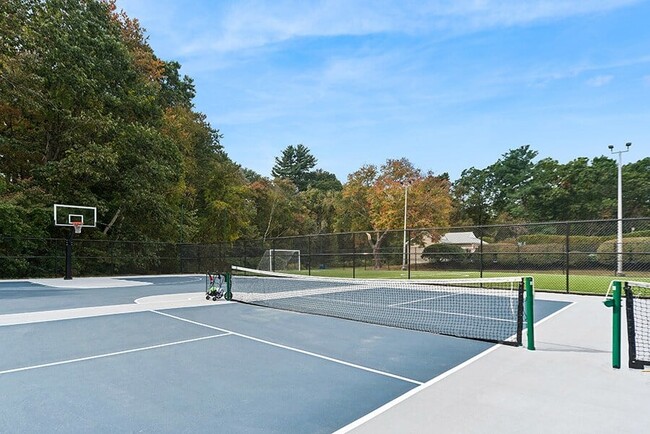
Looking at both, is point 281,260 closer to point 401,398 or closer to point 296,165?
point 401,398

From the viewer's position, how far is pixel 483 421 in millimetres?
3131

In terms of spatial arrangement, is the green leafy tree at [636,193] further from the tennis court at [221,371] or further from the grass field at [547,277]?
the tennis court at [221,371]

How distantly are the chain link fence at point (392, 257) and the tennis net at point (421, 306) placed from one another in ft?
16.9

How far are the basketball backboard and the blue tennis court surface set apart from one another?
39.5 feet

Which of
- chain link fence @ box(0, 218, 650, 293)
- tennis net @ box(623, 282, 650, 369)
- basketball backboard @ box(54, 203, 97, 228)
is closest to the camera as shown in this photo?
tennis net @ box(623, 282, 650, 369)

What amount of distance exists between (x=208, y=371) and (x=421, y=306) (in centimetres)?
681

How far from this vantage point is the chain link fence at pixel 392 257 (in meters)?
16.9

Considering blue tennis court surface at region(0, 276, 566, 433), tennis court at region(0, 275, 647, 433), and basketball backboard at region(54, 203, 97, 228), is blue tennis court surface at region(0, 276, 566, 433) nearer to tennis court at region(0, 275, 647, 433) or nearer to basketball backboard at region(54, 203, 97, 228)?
tennis court at region(0, 275, 647, 433)

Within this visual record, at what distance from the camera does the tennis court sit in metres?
3.26

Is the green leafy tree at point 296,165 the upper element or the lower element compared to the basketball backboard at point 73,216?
upper

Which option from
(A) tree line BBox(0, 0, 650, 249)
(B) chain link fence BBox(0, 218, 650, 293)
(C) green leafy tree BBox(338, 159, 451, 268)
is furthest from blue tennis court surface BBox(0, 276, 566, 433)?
(C) green leafy tree BBox(338, 159, 451, 268)

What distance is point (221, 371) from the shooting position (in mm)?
4570

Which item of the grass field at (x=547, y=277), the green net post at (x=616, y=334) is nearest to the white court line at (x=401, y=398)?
the green net post at (x=616, y=334)

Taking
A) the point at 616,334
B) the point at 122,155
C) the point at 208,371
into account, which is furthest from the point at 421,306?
the point at 122,155
